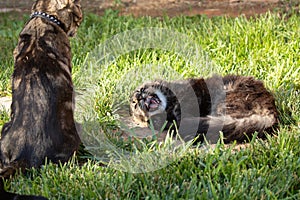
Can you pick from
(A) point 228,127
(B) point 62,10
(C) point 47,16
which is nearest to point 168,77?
(A) point 228,127

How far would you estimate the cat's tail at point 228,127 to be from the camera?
14.1 feet

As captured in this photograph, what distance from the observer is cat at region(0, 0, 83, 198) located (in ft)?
12.3

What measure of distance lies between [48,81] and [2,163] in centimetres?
65

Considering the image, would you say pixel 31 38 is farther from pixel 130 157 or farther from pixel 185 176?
pixel 185 176

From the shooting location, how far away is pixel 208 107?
4.83 metres

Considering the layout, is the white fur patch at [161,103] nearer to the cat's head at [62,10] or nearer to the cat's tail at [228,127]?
the cat's tail at [228,127]

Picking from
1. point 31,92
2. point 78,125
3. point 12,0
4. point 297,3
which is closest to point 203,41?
point 297,3

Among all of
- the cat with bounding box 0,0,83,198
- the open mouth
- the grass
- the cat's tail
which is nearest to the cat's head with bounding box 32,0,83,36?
the cat with bounding box 0,0,83,198

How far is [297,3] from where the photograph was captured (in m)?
7.48

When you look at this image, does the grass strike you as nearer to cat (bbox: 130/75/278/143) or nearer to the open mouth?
cat (bbox: 130/75/278/143)

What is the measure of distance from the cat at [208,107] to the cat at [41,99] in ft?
2.83

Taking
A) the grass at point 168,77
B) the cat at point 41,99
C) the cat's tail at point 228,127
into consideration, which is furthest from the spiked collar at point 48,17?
the cat's tail at point 228,127

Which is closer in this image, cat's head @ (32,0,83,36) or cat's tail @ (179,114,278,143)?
cat's head @ (32,0,83,36)

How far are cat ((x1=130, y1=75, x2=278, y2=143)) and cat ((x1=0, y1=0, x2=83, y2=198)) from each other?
0.86 metres
